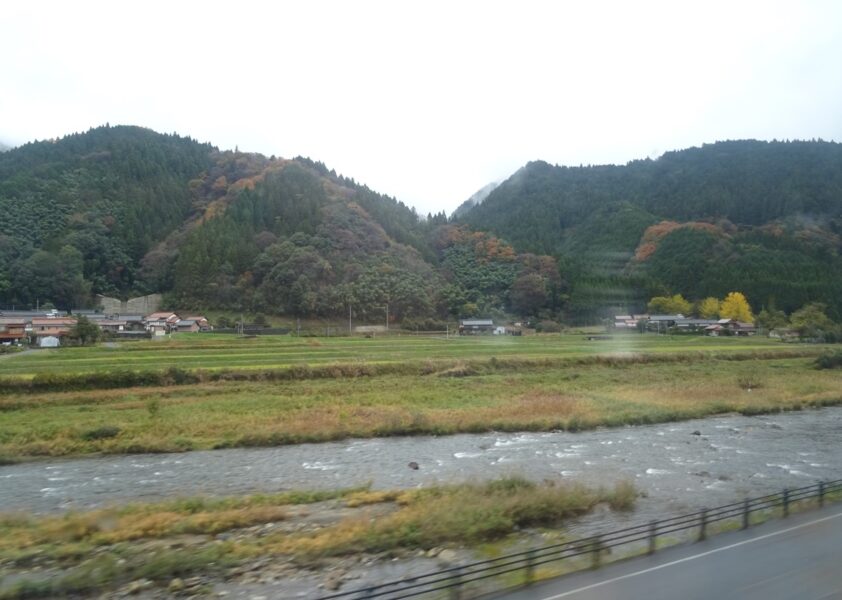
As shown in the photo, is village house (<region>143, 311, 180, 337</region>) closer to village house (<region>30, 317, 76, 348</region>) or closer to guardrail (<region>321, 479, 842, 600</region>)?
village house (<region>30, 317, 76, 348</region>)

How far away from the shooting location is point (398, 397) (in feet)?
77.8

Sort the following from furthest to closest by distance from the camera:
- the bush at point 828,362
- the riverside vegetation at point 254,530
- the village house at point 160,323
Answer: the village house at point 160,323
the bush at point 828,362
the riverside vegetation at point 254,530

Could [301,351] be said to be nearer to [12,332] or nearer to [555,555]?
[12,332]

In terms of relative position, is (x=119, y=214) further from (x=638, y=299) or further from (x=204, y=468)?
(x=204, y=468)

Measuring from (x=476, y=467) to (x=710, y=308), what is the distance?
5469 centimetres

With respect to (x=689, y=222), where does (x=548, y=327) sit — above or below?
below

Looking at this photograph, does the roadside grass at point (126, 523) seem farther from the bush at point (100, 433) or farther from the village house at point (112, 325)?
the village house at point (112, 325)

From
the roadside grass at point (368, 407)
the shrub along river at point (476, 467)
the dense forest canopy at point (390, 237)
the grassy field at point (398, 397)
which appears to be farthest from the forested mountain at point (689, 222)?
the shrub along river at point (476, 467)

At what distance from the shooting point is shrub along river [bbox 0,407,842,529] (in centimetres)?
1227

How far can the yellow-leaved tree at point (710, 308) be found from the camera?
60844mm

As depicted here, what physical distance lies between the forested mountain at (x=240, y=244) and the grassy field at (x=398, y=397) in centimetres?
2089

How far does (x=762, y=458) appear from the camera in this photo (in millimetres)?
15633

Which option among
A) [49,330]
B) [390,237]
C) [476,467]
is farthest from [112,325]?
[476,467]

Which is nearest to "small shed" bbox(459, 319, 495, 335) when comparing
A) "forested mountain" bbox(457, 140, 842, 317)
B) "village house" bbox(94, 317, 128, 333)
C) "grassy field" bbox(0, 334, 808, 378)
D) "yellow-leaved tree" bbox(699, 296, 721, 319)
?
"grassy field" bbox(0, 334, 808, 378)
